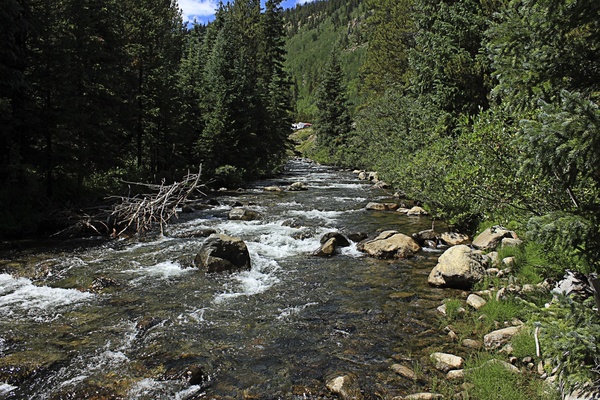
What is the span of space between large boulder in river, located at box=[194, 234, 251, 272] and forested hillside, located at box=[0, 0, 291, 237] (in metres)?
8.49

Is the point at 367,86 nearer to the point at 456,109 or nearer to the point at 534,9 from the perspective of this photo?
the point at 456,109

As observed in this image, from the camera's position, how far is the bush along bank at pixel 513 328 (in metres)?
4.46

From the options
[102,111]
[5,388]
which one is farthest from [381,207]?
[5,388]

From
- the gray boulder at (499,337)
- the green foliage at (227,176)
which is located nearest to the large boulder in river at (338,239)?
the gray boulder at (499,337)

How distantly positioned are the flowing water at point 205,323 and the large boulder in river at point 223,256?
376 mm

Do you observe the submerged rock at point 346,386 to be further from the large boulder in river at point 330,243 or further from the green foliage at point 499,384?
the large boulder in river at point 330,243

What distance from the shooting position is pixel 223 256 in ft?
41.4

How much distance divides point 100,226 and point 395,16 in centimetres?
4040

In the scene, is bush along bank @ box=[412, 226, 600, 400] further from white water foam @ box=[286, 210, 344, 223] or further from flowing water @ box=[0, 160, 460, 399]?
white water foam @ box=[286, 210, 344, 223]

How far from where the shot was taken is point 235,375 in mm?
6910

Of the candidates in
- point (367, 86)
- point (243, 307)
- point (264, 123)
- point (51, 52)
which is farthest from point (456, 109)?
point (367, 86)

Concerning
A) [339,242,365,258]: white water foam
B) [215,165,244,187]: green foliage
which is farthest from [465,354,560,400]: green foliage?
[215,165,244,187]: green foliage

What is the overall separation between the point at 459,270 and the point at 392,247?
11.4 feet

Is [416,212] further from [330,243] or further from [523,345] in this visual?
[523,345]
